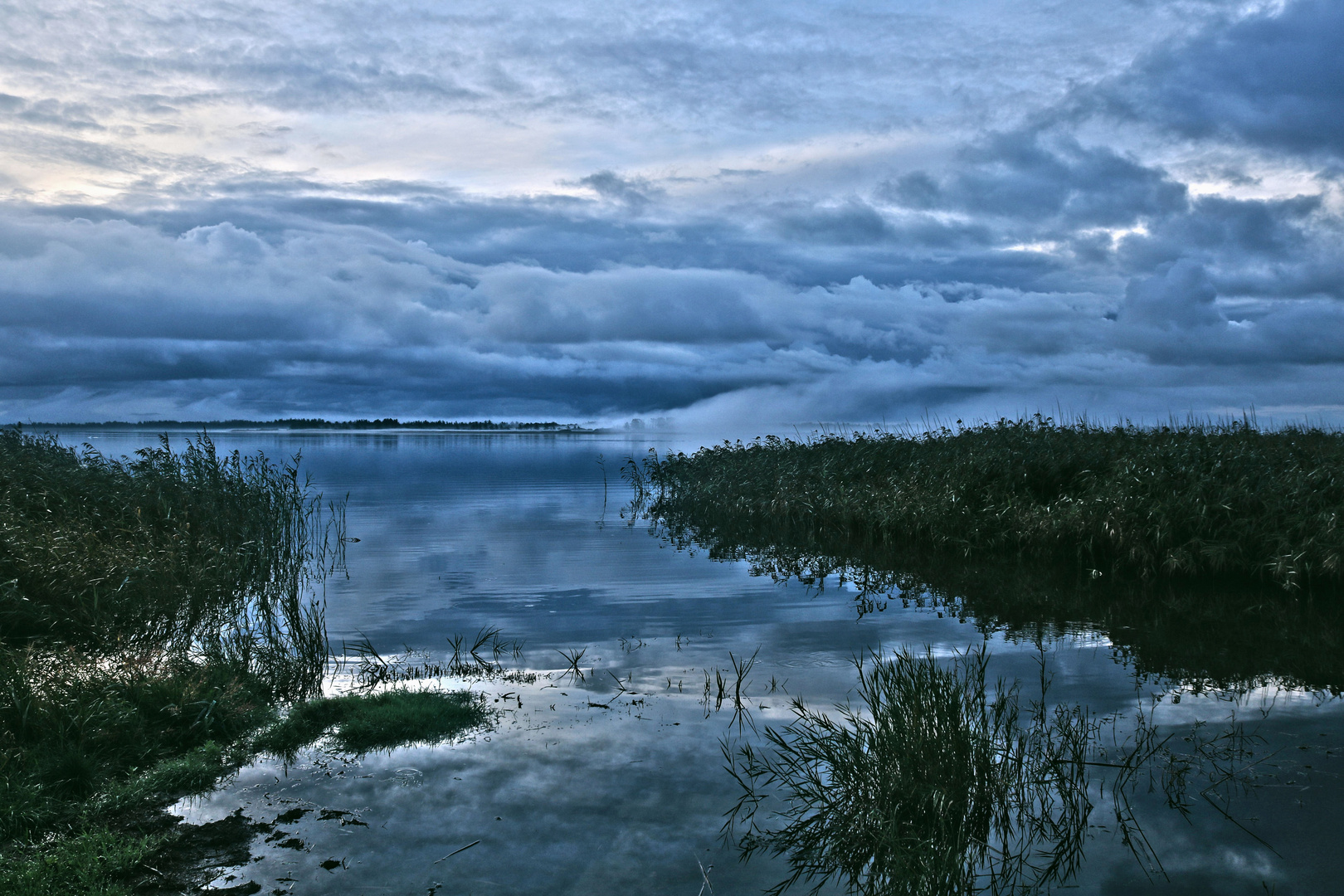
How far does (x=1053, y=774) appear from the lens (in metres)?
8.95

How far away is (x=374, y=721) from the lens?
10.4 metres

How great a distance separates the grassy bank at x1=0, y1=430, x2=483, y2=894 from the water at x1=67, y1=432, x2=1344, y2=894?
0.76 metres

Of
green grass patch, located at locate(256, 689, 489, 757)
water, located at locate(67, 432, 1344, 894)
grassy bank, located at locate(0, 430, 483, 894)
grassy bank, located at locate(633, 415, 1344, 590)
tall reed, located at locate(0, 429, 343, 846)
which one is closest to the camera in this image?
water, located at locate(67, 432, 1344, 894)

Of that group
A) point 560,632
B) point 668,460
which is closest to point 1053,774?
point 560,632

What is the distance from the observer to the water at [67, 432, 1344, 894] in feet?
24.2

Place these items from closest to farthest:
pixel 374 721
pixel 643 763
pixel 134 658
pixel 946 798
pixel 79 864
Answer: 1. pixel 79 864
2. pixel 946 798
3. pixel 643 763
4. pixel 374 721
5. pixel 134 658

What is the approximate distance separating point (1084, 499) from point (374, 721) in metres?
21.4

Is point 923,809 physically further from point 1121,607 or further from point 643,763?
point 1121,607

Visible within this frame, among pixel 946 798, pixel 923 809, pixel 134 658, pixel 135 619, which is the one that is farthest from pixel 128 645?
pixel 946 798

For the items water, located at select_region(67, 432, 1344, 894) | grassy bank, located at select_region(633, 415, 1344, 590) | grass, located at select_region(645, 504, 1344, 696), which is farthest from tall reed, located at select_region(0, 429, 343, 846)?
grassy bank, located at select_region(633, 415, 1344, 590)

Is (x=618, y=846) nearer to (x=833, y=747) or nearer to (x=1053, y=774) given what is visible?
(x=833, y=747)

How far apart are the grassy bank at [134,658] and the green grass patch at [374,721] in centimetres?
4

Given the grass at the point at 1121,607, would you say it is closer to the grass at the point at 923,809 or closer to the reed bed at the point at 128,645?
the grass at the point at 923,809

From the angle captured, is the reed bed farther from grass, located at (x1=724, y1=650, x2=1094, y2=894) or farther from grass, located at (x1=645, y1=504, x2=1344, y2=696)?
grass, located at (x1=645, y1=504, x2=1344, y2=696)
